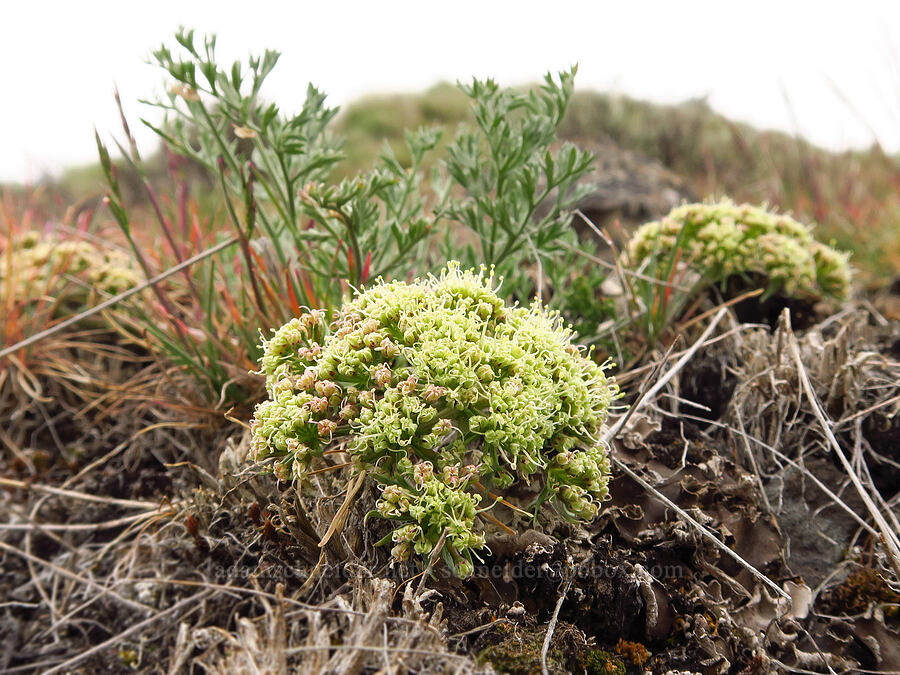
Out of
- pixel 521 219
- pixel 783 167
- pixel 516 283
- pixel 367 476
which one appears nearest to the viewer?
pixel 367 476

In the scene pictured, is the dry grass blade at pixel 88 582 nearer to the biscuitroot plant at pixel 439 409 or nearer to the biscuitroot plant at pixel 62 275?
the biscuitroot plant at pixel 439 409

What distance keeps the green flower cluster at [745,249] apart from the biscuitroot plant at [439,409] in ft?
5.51

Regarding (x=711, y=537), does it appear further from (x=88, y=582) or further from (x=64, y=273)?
(x=64, y=273)

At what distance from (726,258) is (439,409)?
229 cm

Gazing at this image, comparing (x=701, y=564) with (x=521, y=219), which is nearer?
(x=701, y=564)

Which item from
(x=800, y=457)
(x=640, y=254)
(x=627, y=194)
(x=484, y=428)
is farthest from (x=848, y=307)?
(x=484, y=428)

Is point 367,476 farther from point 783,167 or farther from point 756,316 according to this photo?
point 783,167

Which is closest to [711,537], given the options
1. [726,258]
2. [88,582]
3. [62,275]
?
[726,258]

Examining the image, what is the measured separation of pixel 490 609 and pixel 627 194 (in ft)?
15.3

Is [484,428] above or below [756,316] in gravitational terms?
above

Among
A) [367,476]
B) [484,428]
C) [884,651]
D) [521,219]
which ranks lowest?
[884,651]

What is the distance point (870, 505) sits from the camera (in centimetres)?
212

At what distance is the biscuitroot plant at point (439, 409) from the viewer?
179 centimetres

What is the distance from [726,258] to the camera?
347cm
